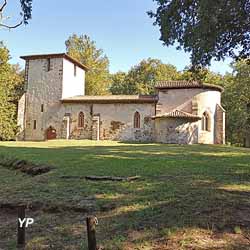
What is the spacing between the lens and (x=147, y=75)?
188 feet

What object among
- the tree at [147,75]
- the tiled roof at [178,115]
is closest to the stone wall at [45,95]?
the tiled roof at [178,115]

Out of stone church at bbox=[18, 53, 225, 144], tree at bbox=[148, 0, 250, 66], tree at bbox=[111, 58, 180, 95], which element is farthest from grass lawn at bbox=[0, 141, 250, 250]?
tree at bbox=[111, 58, 180, 95]

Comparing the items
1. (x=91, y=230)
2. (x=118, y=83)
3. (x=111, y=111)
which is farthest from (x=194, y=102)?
(x=118, y=83)

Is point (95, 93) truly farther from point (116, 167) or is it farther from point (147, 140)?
point (116, 167)

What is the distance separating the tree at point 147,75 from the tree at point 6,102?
22.4 metres

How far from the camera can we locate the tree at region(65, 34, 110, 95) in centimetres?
4928

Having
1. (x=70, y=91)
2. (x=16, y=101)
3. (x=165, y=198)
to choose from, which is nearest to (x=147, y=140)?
(x=70, y=91)

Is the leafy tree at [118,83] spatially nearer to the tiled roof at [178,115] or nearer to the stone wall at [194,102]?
the stone wall at [194,102]

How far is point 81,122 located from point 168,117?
9.92 m

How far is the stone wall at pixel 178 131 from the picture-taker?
100ft

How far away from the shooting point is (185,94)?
32875 millimetres

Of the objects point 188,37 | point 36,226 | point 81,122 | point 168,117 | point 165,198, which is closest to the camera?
point 36,226

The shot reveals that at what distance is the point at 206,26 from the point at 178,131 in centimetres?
2209

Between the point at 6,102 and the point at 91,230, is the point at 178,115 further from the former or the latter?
the point at 91,230
